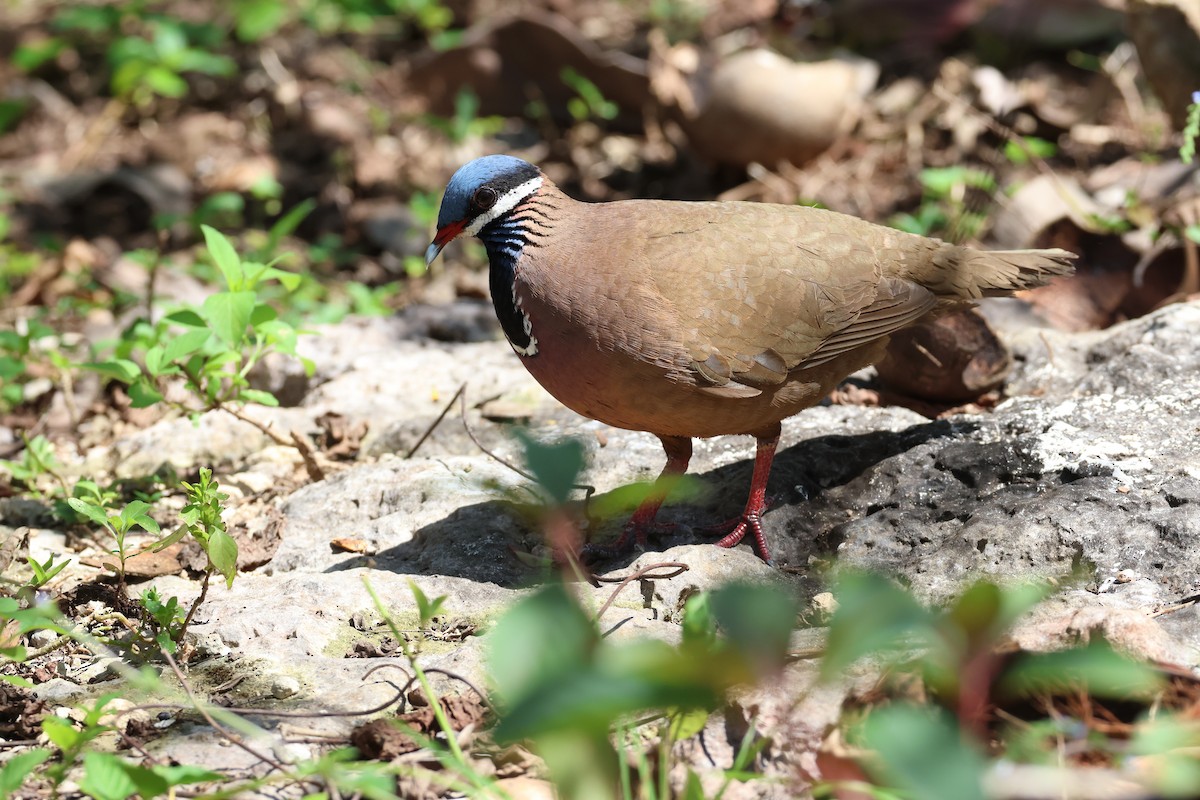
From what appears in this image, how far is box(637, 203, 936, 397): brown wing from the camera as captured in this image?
11.7 feet

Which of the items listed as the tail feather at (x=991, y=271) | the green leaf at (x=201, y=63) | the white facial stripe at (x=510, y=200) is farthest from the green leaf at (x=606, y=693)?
the green leaf at (x=201, y=63)

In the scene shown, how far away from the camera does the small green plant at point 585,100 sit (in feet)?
24.8

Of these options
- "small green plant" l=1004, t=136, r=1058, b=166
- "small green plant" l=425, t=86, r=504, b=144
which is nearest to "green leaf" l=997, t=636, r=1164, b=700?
"small green plant" l=1004, t=136, r=1058, b=166

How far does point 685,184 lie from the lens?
7395 mm

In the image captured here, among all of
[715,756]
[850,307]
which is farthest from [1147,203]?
[715,756]

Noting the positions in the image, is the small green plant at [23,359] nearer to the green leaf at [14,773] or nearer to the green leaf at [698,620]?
the green leaf at [14,773]

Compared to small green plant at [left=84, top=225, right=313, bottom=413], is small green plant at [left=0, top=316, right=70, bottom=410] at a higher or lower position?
lower

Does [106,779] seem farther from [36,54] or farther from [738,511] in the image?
[36,54]

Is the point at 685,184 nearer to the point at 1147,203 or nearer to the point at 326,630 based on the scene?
the point at 1147,203

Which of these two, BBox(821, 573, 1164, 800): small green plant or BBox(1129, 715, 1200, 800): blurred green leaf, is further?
BBox(1129, 715, 1200, 800): blurred green leaf

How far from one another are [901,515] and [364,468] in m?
1.96

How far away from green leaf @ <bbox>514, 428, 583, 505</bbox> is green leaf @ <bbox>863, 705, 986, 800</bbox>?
54cm

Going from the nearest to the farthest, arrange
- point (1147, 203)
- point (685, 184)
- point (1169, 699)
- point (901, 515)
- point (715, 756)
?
1. point (1169, 699)
2. point (715, 756)
3. point (901, 515)
4. point (1147, 203)
5. point (685, 184)

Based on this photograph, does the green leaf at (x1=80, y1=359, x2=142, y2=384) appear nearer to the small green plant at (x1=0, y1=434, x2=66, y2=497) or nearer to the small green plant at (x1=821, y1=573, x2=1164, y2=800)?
the small green plant at (x1=0, y1=434, x2=66, y2=497)
